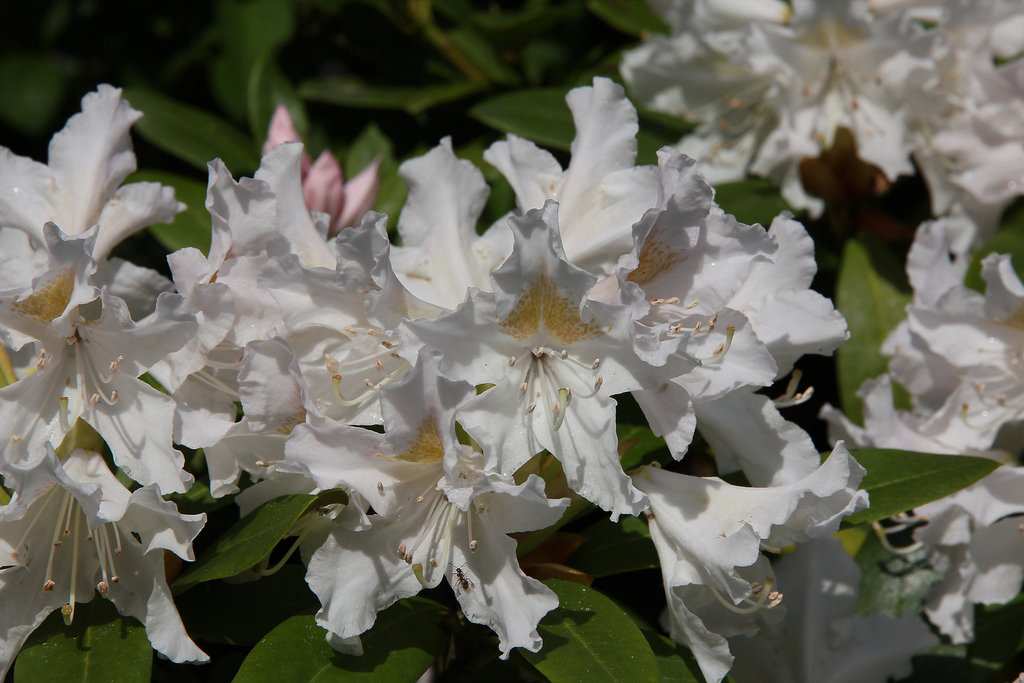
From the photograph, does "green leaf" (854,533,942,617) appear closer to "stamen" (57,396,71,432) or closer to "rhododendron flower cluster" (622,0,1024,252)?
"rhododendron flower cluster" (622,0,1024,252)

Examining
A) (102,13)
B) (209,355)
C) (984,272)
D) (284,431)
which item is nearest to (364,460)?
(284,431)

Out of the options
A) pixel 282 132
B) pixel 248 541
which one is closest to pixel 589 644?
pixel 248 541

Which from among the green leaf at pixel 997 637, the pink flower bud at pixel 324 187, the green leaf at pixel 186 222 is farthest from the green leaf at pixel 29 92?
the green leaf at pixel 997 637

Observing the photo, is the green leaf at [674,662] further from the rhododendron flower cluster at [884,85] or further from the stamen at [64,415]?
the rhododendron flower cluster at [884,85]

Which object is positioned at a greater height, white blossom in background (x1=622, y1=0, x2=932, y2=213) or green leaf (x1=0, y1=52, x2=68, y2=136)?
white blossom in background (x1=622, y1=0, x2=932, y2=213)

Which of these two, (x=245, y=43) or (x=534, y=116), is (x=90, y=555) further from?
(x=245, y=43)

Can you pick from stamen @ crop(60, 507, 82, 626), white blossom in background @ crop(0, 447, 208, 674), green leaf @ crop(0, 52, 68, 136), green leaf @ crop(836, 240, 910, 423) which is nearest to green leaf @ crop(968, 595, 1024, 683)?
green leaf @ crop(836, 240, 910, 423)

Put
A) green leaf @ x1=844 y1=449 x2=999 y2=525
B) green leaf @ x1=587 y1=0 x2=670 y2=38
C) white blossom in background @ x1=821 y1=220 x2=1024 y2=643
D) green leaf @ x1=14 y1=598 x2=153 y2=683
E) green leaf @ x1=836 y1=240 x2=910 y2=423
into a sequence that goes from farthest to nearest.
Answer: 1. green leaf @ x1=587 y1=0 x2=670 y2=38
2. green leaf @ x1=836 y1=240 x2=910 y2=423
3. white blossom in background @ x1=821 y1=220 x2=1024 y2=643
4. green leaf @ x1=844 y1=449 x2=999 y2=525
5. green leaf @ x1=14 y1=598 x2=153 y2=683
